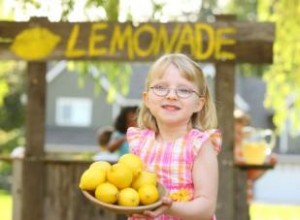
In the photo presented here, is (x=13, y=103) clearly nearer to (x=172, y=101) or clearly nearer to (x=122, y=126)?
(x=122, y=126)

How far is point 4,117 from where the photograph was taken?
37.4 meters

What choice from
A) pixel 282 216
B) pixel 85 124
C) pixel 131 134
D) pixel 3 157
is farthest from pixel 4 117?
pixel 131 134

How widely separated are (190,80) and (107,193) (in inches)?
22.6

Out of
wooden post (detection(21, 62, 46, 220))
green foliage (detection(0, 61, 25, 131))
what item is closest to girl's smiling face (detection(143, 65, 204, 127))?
wooden post (detection(21, 62, 46, 220))

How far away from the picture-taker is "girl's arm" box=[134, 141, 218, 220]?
3.38m

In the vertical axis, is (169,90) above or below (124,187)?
above

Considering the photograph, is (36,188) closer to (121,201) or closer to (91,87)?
(121,201)

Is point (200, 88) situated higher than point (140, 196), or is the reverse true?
point (200, 88)

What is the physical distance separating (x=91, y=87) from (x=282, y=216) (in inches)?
751

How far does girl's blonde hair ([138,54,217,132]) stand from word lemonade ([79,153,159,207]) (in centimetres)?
34

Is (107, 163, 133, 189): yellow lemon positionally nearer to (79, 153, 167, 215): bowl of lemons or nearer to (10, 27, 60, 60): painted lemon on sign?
(79, 153, 167, 215): bowl of lemons

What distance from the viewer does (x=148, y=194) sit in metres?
3.28

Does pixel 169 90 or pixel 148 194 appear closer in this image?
pixel 148 194

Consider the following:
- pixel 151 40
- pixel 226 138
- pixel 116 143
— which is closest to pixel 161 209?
pixel 226 138
